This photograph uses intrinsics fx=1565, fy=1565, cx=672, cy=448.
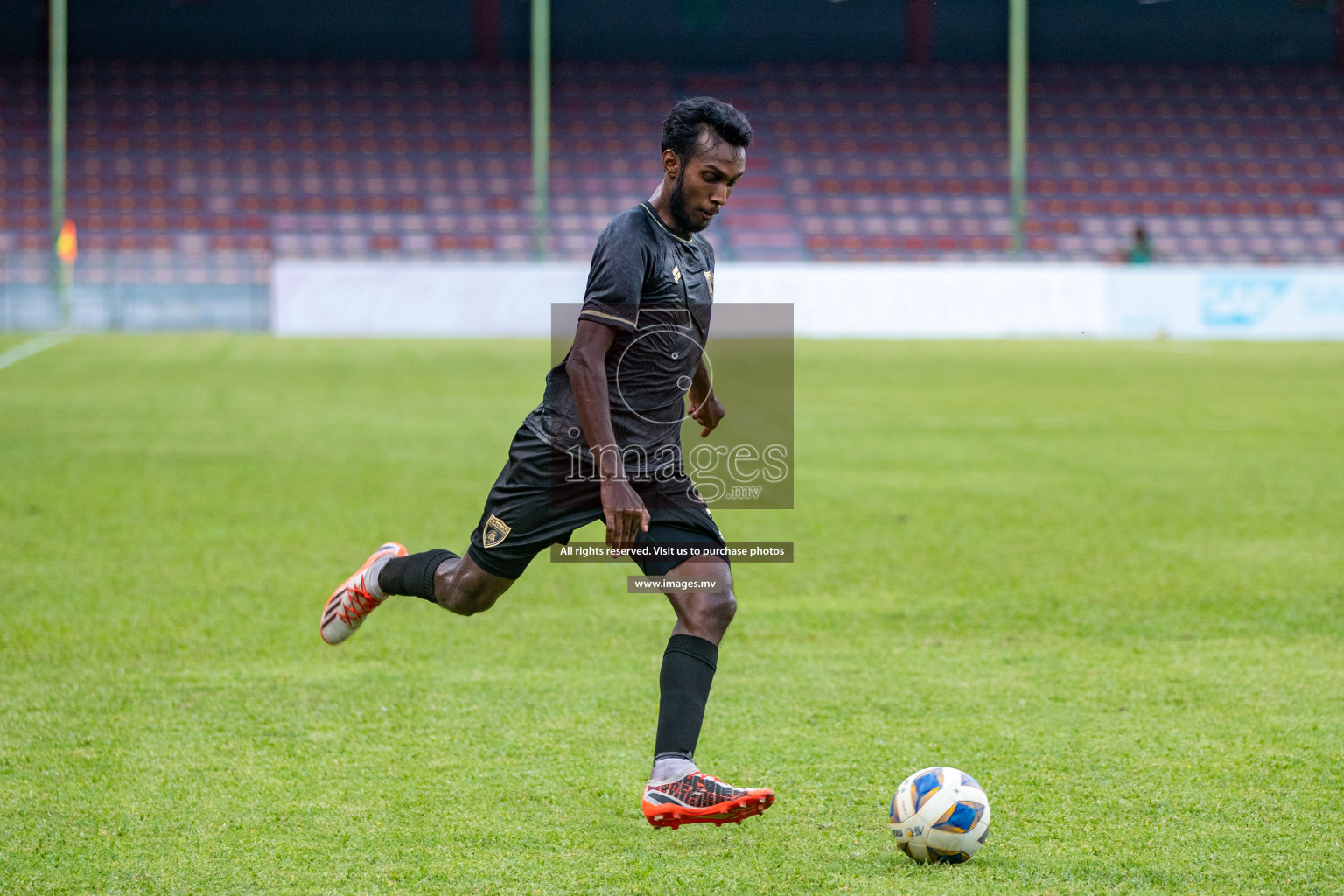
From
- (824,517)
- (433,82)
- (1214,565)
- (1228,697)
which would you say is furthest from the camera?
(433,82)

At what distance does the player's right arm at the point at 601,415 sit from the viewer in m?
3.63

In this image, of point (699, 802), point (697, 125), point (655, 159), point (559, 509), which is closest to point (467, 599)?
point (559, 509)

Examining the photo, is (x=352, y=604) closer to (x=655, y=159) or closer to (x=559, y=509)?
(x=559, y=509)

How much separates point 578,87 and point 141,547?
30552 millimetres

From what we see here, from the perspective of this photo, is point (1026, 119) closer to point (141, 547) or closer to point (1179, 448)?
point (1179, 448)

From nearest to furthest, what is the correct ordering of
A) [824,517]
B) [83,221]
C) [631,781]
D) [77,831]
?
[77,831] < [631,781] < [824,517] < [83,221]

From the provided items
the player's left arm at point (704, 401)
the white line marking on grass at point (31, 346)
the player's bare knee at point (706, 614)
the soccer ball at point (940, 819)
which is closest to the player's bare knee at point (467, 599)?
the player's bare knee at point (706, 614)

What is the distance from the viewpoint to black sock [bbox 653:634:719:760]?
11.9ft

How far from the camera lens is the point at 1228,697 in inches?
192

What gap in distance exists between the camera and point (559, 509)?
391cm

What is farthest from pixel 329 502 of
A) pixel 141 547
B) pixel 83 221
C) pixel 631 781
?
pixel 83 221

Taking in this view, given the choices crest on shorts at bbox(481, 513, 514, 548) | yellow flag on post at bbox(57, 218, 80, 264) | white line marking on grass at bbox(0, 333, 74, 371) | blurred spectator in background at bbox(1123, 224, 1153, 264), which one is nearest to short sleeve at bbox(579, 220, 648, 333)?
crest on shorts at bbox(481, 513, 514, 548)

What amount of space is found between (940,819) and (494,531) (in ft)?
4.38

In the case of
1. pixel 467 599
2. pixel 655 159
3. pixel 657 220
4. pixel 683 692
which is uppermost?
pixel 655 159
